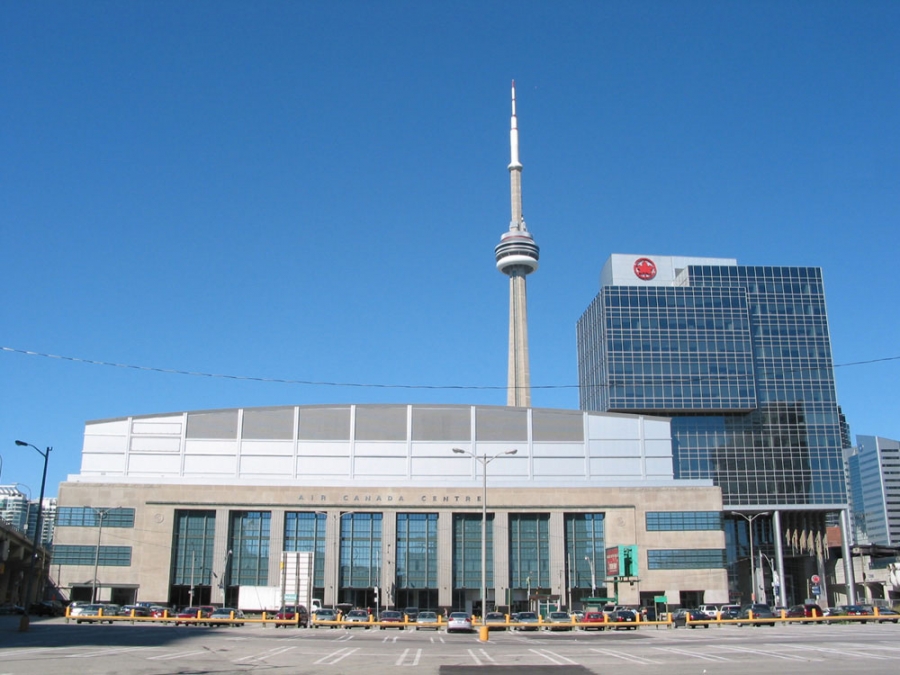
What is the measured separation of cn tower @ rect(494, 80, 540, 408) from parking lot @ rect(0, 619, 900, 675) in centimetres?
10753

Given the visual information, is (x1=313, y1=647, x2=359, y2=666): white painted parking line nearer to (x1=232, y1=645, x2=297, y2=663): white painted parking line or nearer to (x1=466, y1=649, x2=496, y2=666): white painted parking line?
Result: (x1=232, y1=645, x2=297, y2=663): white painted parking line

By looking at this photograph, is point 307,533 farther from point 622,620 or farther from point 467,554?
point 622,620

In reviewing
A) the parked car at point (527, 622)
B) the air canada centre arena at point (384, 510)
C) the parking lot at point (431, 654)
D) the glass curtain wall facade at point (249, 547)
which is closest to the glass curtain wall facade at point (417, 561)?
the air canada centre arena at point (384, 510)

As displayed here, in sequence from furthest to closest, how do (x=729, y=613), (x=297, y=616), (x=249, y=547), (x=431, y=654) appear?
(x=249, y=547)
(x=729, y=613)
(x=297, y=616)
(x=431, y=654)

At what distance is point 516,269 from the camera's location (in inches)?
6668

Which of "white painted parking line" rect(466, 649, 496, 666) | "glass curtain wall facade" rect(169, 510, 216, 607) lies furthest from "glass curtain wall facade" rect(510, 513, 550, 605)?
"white painted parking line" rect(466, 649, 496, 666)

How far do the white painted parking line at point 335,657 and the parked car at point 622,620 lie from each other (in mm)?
30643

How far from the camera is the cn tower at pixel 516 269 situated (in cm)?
15562

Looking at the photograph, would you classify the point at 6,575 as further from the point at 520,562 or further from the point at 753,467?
the point at 753,467

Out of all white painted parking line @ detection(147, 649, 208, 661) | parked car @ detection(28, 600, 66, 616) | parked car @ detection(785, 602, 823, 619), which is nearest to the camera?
white painted parking line @ detection(147, 649, 208, 661)

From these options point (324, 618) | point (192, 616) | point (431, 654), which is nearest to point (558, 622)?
point (324, 618)

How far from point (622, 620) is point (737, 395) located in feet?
273

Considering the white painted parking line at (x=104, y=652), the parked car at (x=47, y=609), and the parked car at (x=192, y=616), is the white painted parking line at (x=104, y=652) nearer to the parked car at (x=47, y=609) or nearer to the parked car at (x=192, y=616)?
the parked car at (x=192, y=616)

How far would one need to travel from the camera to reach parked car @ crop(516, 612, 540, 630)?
63.8 metres
